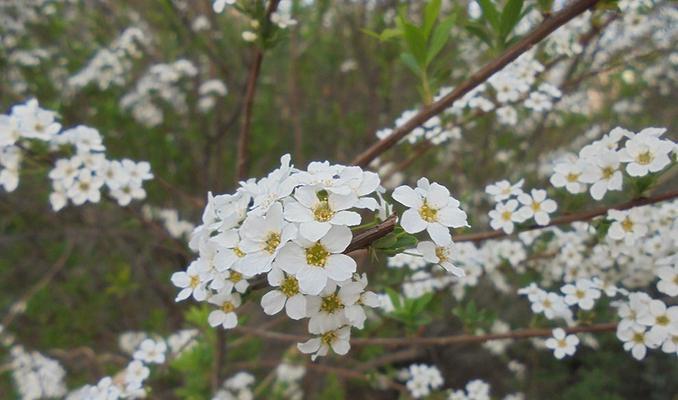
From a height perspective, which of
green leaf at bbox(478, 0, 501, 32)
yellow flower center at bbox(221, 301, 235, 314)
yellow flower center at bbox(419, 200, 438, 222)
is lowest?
yellow flower center at bbox(221, 301, 235, 314)

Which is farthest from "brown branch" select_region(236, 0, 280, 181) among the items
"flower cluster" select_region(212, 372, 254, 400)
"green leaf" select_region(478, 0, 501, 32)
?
"flower cluster" select_region(212, 372, 254, 400)

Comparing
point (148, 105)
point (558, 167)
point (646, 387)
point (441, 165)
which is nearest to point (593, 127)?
point (441, 165)

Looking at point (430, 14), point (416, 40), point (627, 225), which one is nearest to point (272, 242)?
point (416, 40)

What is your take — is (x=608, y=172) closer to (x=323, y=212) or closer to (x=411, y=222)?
(x=411, y=222)

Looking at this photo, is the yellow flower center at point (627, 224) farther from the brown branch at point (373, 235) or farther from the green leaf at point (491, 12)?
the brown branch at point (373, 235)

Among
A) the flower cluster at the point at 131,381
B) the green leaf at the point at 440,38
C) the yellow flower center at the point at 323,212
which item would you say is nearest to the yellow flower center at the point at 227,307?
the yellow flower center at the point at 323,212

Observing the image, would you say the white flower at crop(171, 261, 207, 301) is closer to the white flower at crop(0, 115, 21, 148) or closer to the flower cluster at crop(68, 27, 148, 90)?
the white flower at crop(0, 115, 21, 148)

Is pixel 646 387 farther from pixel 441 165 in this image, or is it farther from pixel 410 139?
pixel 410 139
